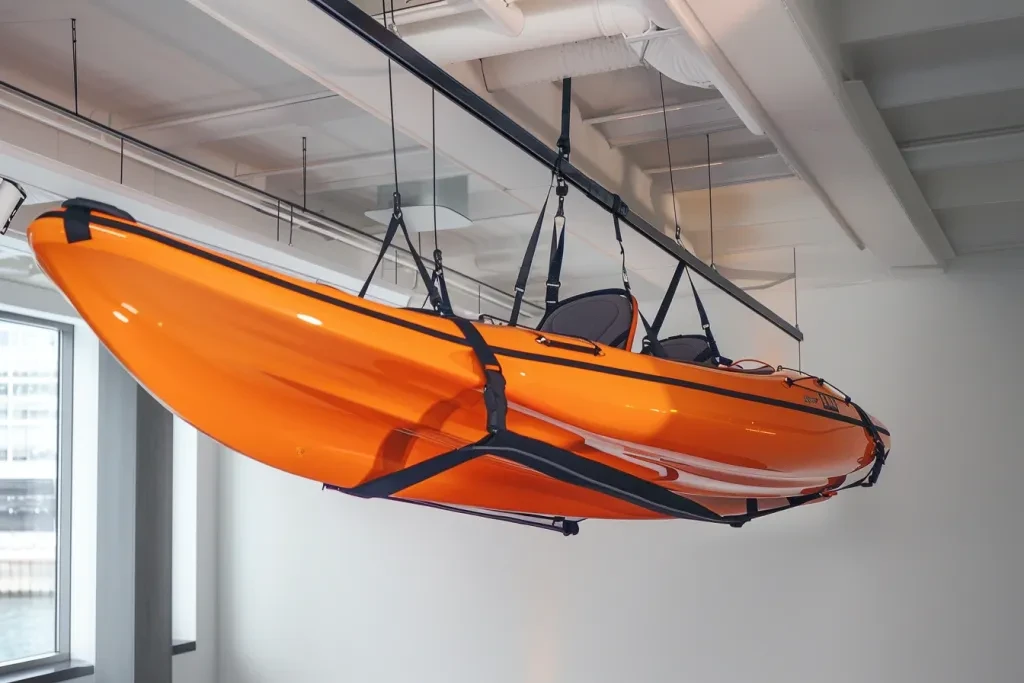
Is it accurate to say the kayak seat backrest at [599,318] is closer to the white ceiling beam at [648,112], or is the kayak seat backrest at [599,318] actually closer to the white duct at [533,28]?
the white duct at [533,28]

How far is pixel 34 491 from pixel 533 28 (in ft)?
13.0

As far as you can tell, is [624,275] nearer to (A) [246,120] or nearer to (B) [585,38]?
(B) [585,38]

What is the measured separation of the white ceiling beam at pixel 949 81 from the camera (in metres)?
2.52

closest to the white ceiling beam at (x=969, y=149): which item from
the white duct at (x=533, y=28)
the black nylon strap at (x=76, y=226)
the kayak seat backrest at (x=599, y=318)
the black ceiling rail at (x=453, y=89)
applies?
the black ceiling rail at (x=453, y=89)

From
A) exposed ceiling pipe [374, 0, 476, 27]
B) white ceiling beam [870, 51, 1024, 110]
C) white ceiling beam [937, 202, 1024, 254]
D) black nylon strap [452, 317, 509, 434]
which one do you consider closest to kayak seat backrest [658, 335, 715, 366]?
white ceiling beam [870, 51, 1024, 110]

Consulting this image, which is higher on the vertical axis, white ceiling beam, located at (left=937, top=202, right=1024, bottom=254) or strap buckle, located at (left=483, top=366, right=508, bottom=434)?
white ceiling beam, located at (left=937, top=202, right=1024, bottom=254)

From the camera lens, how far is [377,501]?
5.34 metres

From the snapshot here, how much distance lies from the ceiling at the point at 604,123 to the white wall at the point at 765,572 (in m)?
0.48

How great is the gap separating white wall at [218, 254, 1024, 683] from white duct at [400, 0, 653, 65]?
2890 millimetres

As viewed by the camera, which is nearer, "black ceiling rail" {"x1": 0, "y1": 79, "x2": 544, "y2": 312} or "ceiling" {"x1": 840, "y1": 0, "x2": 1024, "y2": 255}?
"ceiling" {"x1": 840, "y1": 0, "x2": 1024, "y2": 255}

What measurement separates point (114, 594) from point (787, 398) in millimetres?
3349

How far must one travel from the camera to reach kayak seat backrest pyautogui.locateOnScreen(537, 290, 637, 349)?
238 centimetres

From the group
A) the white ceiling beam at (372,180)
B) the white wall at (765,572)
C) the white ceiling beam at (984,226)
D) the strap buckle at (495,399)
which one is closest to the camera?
the strap buckle at (495,399)

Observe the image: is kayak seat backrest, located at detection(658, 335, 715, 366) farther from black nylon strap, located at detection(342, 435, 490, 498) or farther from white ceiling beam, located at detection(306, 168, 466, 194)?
black nylon strap, located at detection(342, 435, 490, 498)
